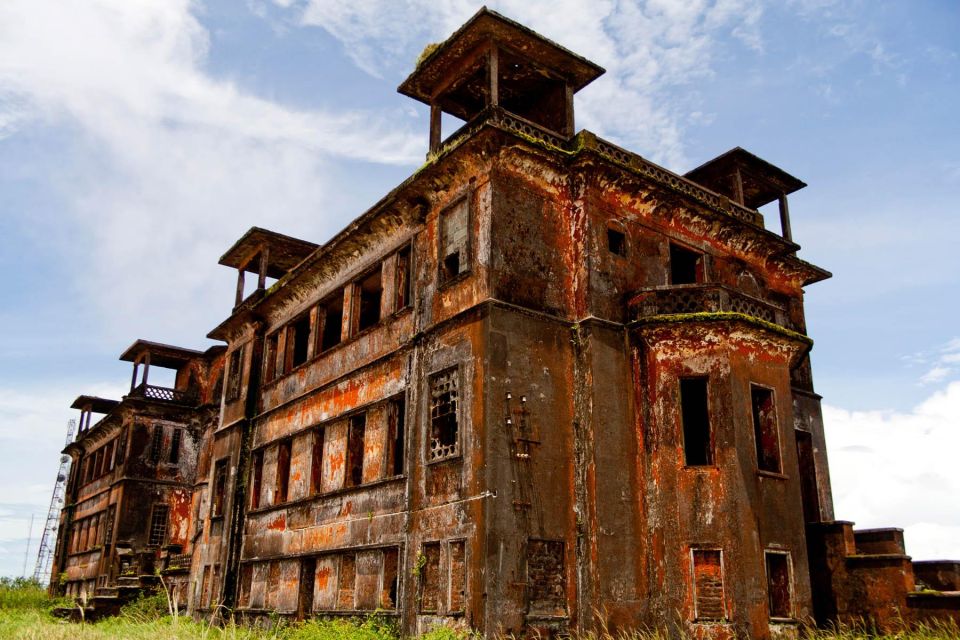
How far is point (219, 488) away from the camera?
24375 millimetres

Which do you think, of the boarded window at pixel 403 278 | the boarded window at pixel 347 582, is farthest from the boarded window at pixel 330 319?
the boarded window at pixel 347 582

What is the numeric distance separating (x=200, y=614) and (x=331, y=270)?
11.1 meters

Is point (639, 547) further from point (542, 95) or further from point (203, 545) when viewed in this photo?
Answer: point (203, 545)

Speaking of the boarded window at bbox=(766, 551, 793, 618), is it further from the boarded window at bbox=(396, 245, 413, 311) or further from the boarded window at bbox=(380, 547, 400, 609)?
the boarded window at bbox=(396, 245, 413, 311)

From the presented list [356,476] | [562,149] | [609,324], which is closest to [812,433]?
[609,324]

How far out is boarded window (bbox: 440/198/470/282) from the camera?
1568 cm

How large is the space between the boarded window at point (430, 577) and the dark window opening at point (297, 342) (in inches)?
371

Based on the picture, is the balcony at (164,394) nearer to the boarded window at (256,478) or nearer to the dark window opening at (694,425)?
the boarded window at (256,478)

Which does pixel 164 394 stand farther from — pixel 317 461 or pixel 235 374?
pixel 317 461

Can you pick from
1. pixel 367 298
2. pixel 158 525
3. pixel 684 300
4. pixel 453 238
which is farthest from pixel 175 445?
pixel 684 300

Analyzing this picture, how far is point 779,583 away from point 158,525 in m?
27.9

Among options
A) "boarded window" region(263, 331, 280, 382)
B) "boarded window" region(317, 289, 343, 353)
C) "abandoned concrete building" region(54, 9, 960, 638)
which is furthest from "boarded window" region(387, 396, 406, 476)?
"boarded window" region(263, 331, 280, 382)

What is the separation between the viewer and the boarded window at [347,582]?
1681 centimetres

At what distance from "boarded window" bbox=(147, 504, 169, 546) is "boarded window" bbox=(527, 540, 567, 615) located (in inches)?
1018
